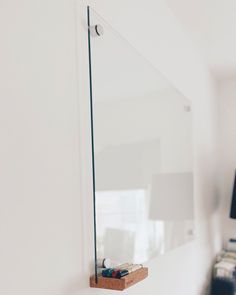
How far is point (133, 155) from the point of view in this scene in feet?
4.77

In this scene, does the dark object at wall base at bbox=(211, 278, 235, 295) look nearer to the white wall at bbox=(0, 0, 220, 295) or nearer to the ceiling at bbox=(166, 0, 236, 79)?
the white wall at bbox=(0, 0, 220, 295)

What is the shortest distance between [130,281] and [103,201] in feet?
0.84

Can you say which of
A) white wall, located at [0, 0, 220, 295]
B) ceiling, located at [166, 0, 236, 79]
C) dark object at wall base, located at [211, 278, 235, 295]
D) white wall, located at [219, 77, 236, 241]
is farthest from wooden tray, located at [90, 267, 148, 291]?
white wall, located at [219, 77, 236, 241]

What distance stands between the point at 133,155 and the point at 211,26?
4.36 feet

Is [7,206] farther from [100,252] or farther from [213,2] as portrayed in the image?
[213,2]

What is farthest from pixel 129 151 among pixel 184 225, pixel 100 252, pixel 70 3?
pixel 184 225

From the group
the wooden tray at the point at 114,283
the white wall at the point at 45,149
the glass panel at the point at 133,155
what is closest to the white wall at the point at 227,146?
the glass panel at the point at 133,155

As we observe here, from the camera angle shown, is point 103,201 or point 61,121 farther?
point 103,201

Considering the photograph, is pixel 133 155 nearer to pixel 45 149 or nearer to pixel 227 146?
pixel 45 149

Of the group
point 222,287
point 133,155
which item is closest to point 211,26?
point 133,155

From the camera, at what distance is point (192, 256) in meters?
2.30

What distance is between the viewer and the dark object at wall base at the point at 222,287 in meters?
2.54

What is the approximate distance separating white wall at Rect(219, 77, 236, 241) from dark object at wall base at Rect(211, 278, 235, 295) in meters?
0.75

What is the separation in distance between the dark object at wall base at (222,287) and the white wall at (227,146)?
29.6 inches
